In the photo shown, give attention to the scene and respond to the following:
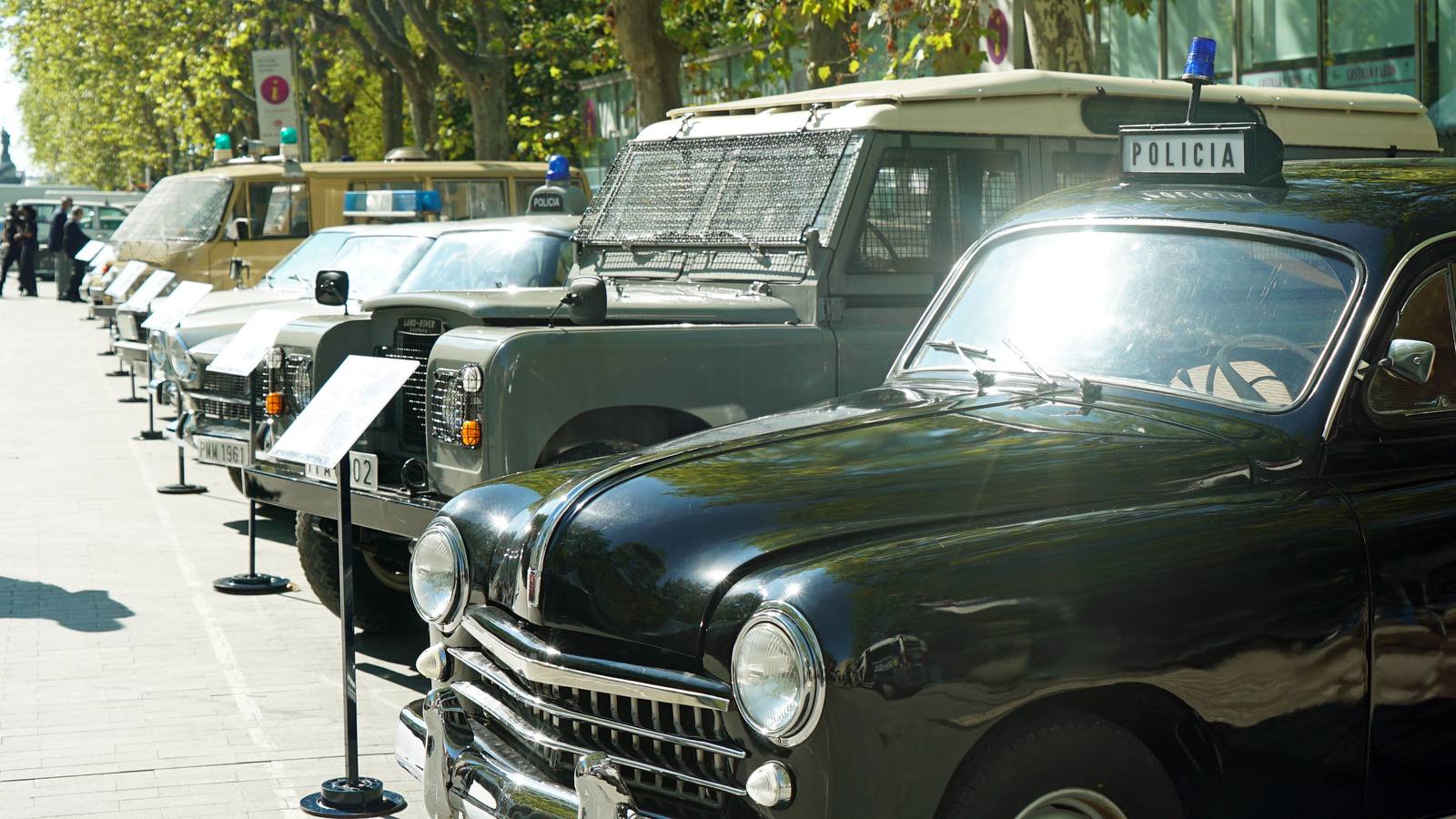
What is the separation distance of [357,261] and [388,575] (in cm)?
571

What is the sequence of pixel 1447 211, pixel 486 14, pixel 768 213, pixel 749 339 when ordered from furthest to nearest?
pixel 486 14 < pixel 768 213 < pixel 749 339 < pixel 1447 211

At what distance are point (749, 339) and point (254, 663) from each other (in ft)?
8.66

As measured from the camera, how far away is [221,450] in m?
9.34

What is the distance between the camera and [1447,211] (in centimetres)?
422

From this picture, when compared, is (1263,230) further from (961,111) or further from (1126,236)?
(961,111)

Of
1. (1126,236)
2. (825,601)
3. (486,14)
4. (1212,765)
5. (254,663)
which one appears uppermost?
(486,14)

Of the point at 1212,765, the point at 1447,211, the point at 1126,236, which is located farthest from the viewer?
the point at 1126,236

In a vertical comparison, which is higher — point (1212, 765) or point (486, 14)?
point (486, 14)

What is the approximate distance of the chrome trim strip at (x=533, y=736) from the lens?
3.44m

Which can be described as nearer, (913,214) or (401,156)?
(913,214)

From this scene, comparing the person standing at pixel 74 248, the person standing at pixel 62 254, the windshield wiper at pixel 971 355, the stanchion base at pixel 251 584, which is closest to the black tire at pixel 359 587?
the stanchion base at pixel 251 584

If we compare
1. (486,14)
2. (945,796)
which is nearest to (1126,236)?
(945,796)

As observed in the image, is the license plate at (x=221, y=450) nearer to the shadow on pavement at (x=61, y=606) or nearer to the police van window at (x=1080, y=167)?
the shadow on pavement at (x=61, y=606)

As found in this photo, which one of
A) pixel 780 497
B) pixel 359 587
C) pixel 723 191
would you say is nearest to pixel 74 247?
pixel 359 587
